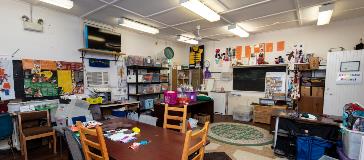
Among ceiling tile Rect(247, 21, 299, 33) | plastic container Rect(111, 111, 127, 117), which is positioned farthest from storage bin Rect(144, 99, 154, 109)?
ceiling tile Rect(247, 21, 299, 33)

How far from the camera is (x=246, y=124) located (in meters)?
5.34

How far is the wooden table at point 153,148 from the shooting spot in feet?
5.23

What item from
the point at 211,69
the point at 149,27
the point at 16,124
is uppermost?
the point at 149,27

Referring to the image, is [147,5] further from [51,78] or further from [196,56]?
[196,56]

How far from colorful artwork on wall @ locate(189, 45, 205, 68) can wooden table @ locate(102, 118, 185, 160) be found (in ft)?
17.8

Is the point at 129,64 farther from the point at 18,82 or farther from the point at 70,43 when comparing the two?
the point at 18,82

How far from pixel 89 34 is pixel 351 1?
559 cm

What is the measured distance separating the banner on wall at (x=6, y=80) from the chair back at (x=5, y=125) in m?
0.74

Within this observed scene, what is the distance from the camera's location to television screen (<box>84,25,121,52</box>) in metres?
4.40

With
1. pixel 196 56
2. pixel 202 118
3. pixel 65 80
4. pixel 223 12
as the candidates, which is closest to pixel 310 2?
pixel 223 12

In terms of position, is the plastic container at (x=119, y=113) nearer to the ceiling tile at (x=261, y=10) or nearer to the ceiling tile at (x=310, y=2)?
the ceiling tile at (x=261, y=10)

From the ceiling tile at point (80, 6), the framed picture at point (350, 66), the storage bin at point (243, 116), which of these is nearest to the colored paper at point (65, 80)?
the ceiling tile at point (80, 6)

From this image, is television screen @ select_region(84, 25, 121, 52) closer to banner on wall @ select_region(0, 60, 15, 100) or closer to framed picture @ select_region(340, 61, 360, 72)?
banner on wall @ select_region(0, 60, 15, 100)

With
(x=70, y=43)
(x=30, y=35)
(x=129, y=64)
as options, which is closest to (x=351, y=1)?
(x=129, y=64)
